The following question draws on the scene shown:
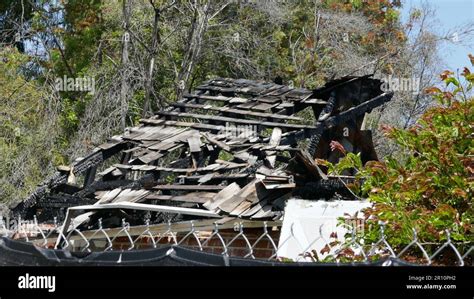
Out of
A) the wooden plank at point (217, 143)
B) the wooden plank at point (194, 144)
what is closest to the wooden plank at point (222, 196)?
the wooden plank at point (217, 143)

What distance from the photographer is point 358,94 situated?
37.1ft

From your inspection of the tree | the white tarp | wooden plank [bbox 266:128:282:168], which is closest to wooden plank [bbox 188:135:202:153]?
wooden plank [bbox 266:128:282:168]

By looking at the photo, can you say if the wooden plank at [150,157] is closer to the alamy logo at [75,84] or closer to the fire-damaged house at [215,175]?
the fire-damaged house at [215,175]

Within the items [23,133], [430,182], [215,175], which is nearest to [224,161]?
[215,175]

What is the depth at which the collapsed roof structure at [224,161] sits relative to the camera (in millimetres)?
8836

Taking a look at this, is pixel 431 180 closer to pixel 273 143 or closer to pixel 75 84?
pixel 273 143

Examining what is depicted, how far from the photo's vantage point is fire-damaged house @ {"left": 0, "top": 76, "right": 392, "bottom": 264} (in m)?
8.60

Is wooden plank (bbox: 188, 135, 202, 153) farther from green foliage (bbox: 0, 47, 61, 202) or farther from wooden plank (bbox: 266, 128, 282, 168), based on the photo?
green foliage (bbox: 0, 47, 61, 202)

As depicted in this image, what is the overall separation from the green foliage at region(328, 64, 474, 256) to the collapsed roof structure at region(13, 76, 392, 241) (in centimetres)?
271
